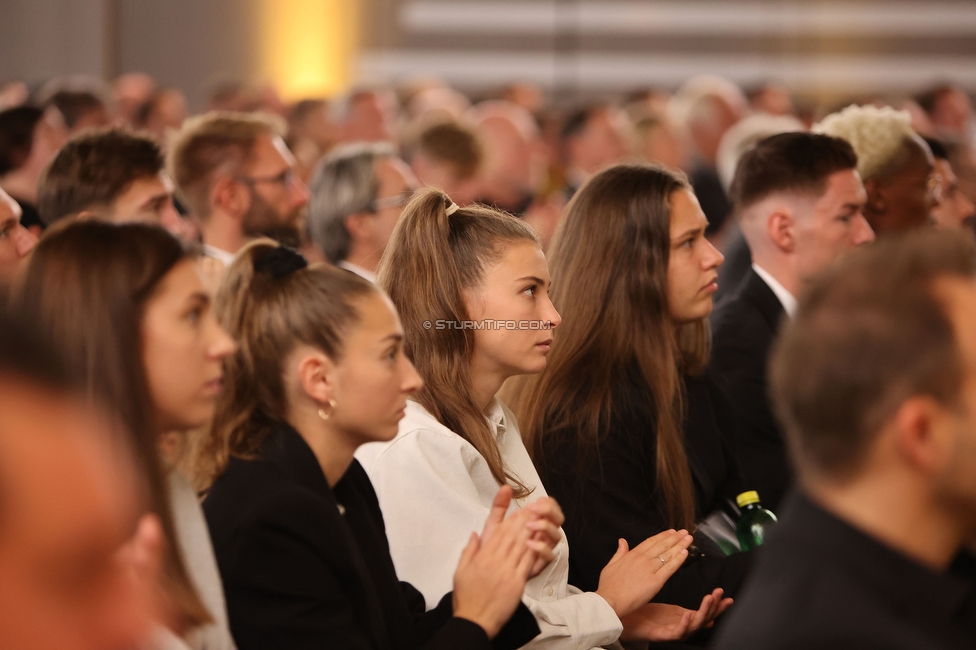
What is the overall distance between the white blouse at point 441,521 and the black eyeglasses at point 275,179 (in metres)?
2.12

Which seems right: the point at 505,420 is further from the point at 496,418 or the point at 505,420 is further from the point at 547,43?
the point at 547,43

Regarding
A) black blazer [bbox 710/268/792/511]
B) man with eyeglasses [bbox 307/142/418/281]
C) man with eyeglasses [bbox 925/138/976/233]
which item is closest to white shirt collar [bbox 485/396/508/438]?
black blazer [bbox 710/268/792/511]

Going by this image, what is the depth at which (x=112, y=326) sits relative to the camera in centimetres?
148

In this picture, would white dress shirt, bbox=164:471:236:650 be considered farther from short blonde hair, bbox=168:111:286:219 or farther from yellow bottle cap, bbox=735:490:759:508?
Result: short blonde hair, bbox=168:111:286:219

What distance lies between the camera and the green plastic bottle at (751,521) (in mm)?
2588

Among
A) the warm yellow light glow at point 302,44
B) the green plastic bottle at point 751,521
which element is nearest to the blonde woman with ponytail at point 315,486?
the green plastic bottle at point 751,521

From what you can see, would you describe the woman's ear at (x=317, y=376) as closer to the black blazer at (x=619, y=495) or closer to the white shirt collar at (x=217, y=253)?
the black blazer at (x=619, y=495)

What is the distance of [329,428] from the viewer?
181 centimetres

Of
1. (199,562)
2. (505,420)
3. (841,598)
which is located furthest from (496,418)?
(841,598)

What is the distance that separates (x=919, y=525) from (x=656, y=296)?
149 centimetres

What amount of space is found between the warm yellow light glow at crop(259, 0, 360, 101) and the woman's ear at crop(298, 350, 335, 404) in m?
11.5

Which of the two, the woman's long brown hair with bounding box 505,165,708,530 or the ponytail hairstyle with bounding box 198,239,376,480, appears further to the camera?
the woman's long brown hair with bounding box 505,165,708,530

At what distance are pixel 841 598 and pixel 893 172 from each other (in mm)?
2894

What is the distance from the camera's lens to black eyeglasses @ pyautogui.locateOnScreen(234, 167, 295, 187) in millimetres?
4016
